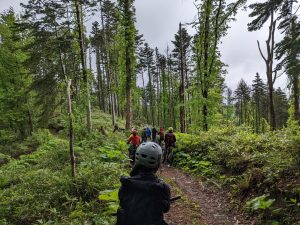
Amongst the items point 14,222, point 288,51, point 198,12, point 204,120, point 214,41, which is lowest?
point 14,222

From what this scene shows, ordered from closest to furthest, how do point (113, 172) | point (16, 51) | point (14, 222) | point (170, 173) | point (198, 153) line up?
point (14, 222) → point (113, 172) → point (170, 173) → point (198, 153) → point (16, 51)

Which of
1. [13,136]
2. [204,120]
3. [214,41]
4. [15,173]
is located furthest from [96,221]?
[13,136]

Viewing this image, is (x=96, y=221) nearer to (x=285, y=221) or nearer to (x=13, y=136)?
(x=285, y=221)

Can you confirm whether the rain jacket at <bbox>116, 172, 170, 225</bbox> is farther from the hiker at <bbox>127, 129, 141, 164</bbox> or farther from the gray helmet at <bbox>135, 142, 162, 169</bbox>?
the hiker at <bbox>127, 129, 141, 164</bbox>

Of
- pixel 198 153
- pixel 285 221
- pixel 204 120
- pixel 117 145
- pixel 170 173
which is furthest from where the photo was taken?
pixel 204 120

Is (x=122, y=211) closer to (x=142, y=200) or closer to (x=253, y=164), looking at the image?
(x=142, y=200)

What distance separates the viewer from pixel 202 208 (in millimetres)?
9914

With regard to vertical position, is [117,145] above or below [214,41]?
below

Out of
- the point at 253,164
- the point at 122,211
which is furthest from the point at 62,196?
the point at 122,211

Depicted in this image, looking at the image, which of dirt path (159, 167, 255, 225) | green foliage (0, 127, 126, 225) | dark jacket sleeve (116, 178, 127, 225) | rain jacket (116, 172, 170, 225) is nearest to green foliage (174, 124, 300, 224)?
dirt path (159, 167, 255, 225)

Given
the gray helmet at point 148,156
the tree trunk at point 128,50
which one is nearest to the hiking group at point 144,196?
the gray helmet at point 148,156

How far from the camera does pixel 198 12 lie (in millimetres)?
25359

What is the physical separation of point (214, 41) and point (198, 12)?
277 cm

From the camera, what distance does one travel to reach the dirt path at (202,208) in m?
8.73
